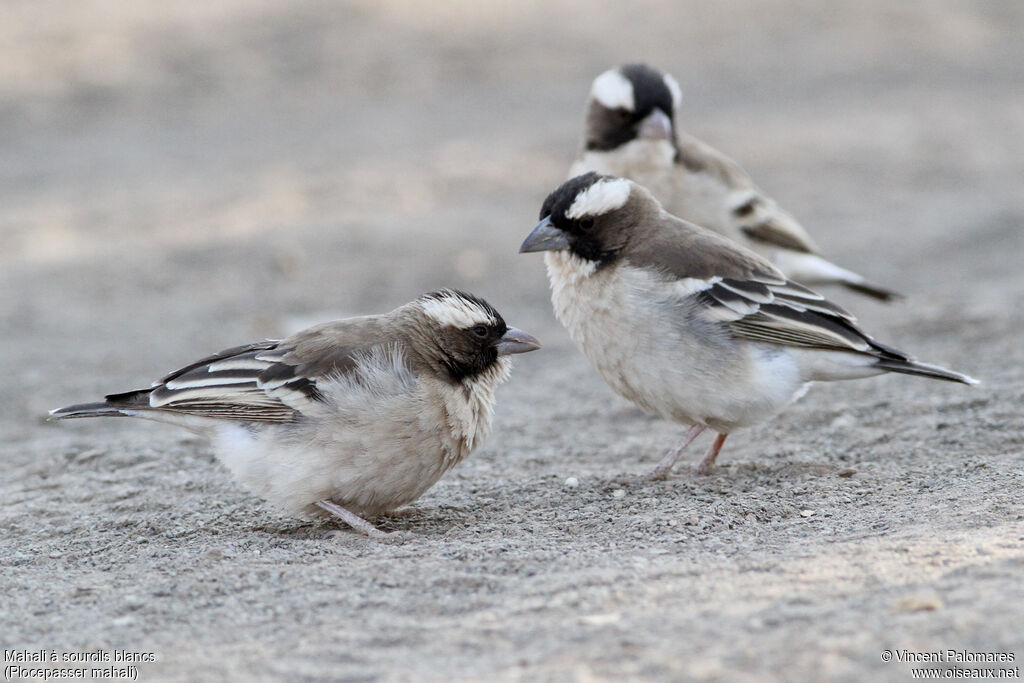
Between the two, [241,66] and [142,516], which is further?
[241,66]

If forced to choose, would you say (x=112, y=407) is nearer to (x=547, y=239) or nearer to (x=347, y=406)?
(x=347, y=406)

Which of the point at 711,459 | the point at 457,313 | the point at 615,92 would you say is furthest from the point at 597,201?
the point at 615,92

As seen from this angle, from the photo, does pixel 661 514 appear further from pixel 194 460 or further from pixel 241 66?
pixel 241 66

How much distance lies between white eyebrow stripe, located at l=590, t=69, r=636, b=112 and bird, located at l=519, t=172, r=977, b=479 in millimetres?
2621

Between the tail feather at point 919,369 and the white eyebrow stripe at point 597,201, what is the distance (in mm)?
1724

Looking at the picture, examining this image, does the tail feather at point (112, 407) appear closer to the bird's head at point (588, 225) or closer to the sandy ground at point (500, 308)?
the sandy ground at point (500, 308)

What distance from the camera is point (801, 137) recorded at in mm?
19391

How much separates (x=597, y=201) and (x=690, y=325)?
0.92 meters

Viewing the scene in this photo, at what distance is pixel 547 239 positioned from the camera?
7.34 m

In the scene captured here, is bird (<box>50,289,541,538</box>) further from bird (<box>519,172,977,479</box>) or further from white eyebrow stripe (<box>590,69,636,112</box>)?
white eyebrow stripe (<box>590,69,636,112</box>)

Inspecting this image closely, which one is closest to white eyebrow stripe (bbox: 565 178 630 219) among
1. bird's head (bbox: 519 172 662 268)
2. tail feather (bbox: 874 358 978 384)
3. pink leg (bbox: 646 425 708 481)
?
bird's head (bbox: 519 172 662 268)

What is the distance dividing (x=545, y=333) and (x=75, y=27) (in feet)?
44.3

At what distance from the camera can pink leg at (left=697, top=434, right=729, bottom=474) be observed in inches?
292

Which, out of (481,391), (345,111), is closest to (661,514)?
(481,391)
